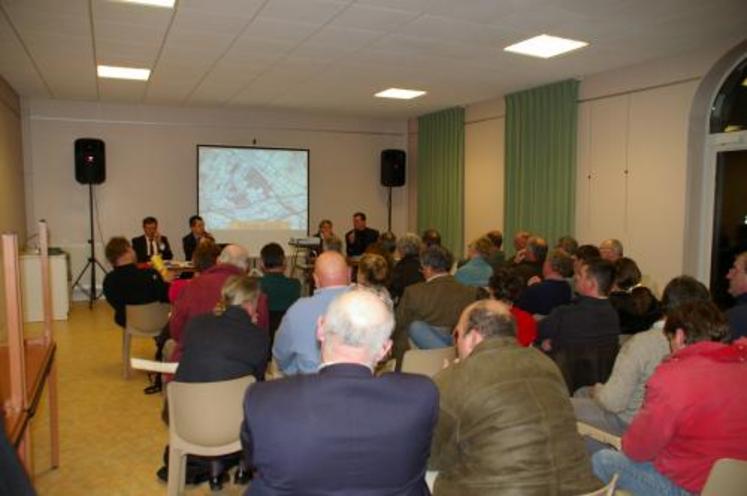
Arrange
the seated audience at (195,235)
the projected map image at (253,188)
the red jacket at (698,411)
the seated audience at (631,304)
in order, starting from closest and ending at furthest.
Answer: the red jacket at (698,411)
the seated audience at (631,304)
the seated audience at (195,235)
the projected map image at (253,188)

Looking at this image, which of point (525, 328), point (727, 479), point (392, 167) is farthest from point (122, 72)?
point (727, 479)

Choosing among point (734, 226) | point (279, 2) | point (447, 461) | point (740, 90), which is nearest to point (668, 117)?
point (740, 90)

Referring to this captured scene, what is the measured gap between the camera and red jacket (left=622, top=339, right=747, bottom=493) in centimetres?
206

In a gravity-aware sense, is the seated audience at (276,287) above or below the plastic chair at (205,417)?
above

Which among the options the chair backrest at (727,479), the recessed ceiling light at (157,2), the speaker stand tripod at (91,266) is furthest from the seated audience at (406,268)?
the speaker stand tripod at (91,266)

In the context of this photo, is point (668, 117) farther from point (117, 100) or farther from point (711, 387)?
point (117, 100)

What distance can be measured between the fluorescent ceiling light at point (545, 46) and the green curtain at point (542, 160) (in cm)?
150

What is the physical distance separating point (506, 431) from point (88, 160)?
28.9 ft

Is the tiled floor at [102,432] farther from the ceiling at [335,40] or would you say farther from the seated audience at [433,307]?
the ceiling at [335,40]

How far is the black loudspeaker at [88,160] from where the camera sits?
9.02 metres

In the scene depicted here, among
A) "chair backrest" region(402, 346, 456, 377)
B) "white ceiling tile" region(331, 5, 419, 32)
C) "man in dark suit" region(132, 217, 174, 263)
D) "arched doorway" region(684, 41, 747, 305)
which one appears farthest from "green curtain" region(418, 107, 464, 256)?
"chair backrest" region(402, 346, 456, 377)

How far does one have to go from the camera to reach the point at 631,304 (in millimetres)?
4109

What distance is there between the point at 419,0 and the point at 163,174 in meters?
6.75

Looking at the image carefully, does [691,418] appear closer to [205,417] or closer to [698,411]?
[698,411]
